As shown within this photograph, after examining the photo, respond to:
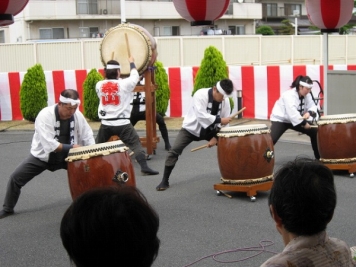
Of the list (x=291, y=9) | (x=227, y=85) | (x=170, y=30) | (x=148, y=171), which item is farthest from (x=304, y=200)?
(x=291, y=9)

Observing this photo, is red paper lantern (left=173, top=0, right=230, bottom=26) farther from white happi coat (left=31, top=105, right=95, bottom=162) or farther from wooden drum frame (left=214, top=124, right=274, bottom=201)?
white happi coat (left=31, top=105, right=95, bottom=162)

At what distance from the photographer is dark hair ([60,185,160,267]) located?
1667 millimetres

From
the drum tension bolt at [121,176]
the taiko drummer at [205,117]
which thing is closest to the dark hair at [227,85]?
the taiko drummer at [205,117]

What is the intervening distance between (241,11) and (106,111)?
23.0m

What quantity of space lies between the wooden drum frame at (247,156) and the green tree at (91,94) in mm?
5696

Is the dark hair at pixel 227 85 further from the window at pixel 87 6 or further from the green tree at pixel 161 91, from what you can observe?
the window at pixel 87 6

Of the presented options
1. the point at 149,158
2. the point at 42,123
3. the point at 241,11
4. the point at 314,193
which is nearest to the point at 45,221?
the point at 42,123

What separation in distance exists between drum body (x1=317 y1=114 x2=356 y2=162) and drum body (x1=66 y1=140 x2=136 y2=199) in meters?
2.99

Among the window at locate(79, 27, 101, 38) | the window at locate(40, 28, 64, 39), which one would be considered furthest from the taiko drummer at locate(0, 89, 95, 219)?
the window at locate(79, 27, 101, 38)

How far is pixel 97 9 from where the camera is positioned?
26.6 metres

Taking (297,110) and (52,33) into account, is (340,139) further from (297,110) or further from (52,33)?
(52,33)

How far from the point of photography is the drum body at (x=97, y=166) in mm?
5152

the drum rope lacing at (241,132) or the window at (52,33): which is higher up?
the window at (52,33)

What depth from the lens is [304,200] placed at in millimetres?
2119
